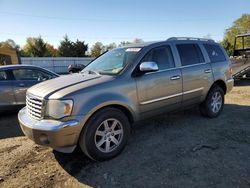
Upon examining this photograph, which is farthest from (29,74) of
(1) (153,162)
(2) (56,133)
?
(1) (153,162)

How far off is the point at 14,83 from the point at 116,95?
4.23 meters

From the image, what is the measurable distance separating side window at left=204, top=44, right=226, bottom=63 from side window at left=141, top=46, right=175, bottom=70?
145cm

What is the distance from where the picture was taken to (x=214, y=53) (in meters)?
6.25

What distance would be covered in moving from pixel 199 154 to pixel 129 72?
1.78 meters

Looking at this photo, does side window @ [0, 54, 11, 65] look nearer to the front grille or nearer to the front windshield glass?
the front windshield glass

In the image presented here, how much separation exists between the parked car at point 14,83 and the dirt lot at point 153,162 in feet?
5.25

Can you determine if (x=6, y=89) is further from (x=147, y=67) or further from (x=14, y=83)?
(x=147, y=67)

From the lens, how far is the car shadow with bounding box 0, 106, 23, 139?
576 centimetres

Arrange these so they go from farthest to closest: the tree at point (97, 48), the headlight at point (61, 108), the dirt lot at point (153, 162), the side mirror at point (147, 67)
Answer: the tree at point (97, 48), the side mirror at point (147, 67), the headlight at point (61, 108), the dirt lot at point (153, 162)

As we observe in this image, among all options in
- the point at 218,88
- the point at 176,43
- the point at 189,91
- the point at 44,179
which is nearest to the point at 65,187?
the point at 44,179

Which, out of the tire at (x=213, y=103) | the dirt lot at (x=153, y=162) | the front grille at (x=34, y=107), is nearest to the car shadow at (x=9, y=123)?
the dirt lot at (x=153, y=162)

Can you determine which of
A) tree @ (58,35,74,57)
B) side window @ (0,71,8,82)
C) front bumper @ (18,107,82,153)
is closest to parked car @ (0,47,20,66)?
Answer: side window @ (0,71,8,82)

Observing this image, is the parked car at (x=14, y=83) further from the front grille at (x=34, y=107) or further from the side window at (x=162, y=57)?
the side window at (x=162, y=57)

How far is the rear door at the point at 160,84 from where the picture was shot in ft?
14.8
